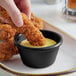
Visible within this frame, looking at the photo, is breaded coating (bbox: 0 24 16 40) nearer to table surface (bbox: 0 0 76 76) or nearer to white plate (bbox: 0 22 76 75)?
white plate (bbox: 0 22 76 75)

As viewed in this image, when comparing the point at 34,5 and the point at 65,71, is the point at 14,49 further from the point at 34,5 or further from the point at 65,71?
the point at 34,5

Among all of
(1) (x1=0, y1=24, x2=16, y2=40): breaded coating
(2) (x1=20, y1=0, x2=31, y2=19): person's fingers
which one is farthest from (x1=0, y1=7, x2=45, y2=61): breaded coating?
(2) (x1=20, y1=0, x2=31, y2=19): person's fingers

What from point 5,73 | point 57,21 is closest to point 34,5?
point 57,21

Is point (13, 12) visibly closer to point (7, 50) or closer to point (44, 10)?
point (7, 50)

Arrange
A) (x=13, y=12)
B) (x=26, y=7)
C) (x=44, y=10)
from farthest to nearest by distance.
Result: (x=44, y=10)
(x=26, y=7)
(x=13, y=12)

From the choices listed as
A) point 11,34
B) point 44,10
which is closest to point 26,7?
point 11,34

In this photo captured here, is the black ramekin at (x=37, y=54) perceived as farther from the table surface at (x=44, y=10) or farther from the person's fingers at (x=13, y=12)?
the table surface at (x=44, y=10)
